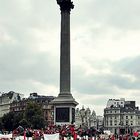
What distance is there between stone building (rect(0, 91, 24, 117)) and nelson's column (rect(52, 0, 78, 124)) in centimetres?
11834

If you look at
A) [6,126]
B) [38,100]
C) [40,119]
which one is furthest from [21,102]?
[40,119]

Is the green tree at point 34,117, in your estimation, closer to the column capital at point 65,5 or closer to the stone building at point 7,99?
the column capital at point 65,5

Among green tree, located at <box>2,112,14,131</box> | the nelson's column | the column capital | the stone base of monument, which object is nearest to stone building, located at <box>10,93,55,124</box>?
green tree, located at <box>2,112,14,131</box>

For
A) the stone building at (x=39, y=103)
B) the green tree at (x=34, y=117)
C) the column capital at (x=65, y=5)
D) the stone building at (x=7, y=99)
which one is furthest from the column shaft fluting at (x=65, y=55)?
the stone building at (x=7, y=99)

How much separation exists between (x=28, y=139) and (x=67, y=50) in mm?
35874

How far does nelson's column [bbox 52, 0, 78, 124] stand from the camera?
68.1 m

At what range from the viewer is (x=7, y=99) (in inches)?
7554

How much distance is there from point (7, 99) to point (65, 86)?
126 metres

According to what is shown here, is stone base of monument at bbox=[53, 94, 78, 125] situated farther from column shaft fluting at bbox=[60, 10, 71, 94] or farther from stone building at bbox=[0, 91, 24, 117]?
stone building at bbox=[0, 91, 24, 117]

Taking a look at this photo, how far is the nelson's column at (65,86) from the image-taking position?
6812cm

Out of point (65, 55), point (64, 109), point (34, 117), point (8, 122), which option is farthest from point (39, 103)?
point (64, 109)

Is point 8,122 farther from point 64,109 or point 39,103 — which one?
point 64,109

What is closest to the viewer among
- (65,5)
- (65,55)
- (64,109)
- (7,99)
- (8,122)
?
(64,109)

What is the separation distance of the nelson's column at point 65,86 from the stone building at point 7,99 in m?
118
